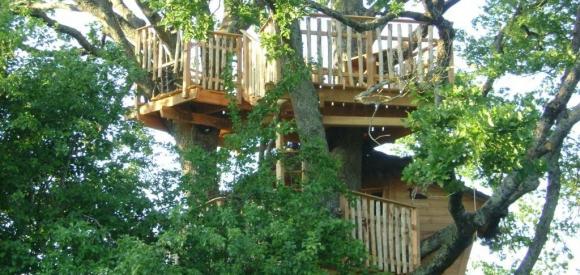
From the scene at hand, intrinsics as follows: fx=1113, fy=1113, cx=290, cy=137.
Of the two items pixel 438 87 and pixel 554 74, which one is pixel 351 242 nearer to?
pixel 438 87

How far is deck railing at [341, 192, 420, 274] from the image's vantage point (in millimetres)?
17062

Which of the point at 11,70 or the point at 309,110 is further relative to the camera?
the point at 309,110

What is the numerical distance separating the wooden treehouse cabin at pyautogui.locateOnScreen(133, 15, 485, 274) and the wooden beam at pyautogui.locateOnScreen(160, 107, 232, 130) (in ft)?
0.06

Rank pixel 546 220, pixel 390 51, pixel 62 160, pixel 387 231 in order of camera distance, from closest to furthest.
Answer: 1. pixel 62 160
2. pixel 387 231
3. pixel 390 51
4. pixel 546 220

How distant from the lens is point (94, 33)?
770 inches

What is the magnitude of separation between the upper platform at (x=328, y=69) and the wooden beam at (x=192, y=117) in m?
0.03

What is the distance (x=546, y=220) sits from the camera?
18516 mm

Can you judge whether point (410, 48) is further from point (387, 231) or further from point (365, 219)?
point (387, 231)

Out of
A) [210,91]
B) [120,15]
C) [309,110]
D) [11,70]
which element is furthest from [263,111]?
[120,15]

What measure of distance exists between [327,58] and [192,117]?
312cm

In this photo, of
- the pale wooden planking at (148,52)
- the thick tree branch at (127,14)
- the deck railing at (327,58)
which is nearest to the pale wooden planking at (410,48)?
the deck railing at (327,58)

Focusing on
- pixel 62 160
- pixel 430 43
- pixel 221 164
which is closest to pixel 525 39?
pixel 430 43

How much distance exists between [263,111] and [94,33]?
4694 millimetres

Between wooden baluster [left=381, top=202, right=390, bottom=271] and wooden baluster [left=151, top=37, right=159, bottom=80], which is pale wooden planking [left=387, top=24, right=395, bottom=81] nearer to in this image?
wooden baluster [left=381, top=202, right=390, bottom=271]
